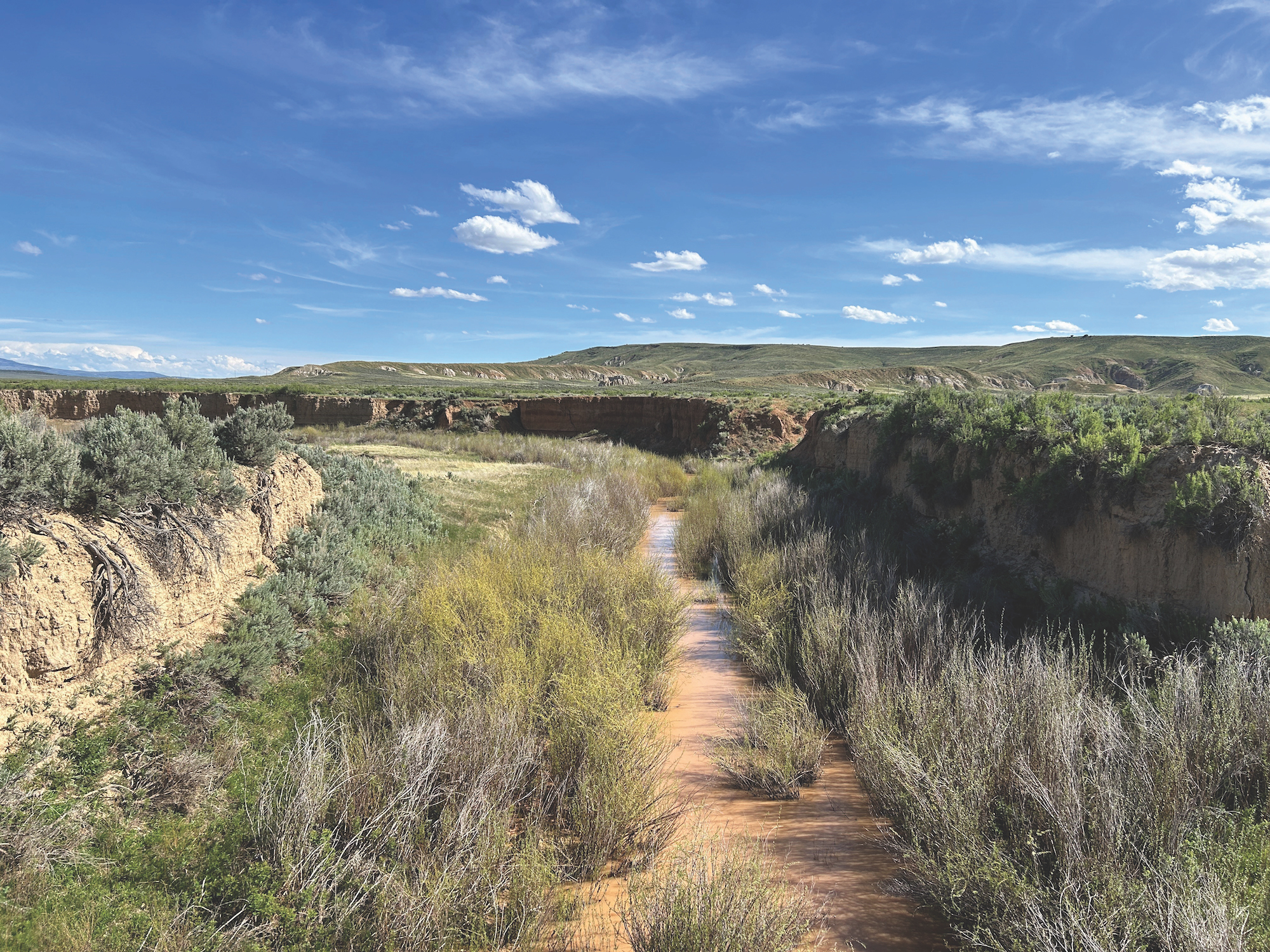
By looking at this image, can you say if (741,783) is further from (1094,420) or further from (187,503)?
(1094,420)

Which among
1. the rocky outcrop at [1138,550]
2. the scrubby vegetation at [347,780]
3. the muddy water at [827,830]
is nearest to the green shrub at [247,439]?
the scrubby vegetation at [347,780]

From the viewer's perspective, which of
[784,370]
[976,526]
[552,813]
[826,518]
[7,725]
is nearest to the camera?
[7,725]

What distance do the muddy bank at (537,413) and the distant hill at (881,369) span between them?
66.9 ft

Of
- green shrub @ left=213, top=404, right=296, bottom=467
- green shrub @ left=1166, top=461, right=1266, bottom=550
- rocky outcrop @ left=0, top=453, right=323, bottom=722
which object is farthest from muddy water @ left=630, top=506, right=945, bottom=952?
green shrub @ left=213, top=404, right=296, bottom=467

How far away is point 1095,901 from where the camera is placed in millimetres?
3090

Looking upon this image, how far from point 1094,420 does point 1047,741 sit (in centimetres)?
593

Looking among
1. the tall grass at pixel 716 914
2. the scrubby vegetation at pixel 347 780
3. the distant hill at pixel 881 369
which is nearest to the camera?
the tall grass at pixel 716 914

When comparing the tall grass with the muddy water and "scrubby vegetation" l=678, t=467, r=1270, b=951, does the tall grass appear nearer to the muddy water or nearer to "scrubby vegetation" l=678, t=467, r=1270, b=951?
the muddy water

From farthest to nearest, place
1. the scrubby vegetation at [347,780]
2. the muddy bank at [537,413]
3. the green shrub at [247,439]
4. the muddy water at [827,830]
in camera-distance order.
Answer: the muddy bank at [537,413]
the green shrub at [247,439]
the muddy water at [827,830]
the scrubby vegetation at [347,780]

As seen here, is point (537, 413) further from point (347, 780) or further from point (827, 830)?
point (347, 780)

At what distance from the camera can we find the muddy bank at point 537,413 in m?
32.1

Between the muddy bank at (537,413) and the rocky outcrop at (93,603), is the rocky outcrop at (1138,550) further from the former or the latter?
the muddy bank at (537,413)

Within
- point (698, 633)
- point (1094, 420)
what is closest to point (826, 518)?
point (698, 633)

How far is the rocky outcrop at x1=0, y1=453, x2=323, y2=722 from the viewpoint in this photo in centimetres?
416
